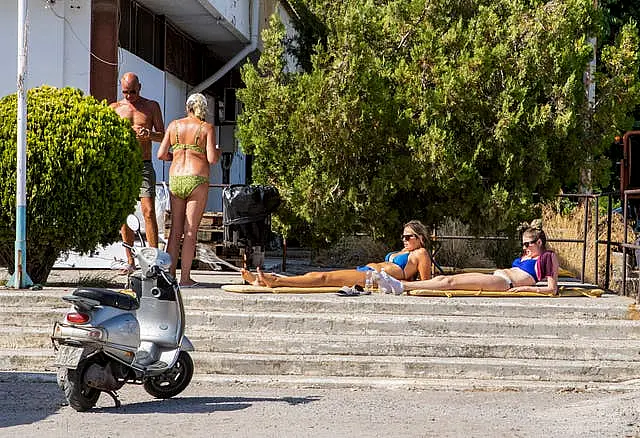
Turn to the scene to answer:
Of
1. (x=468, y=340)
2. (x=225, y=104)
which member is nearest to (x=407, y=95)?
(x=468, y=340)

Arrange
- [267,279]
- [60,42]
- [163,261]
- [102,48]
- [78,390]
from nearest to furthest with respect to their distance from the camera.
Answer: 1. [78,390]
2. [163,261]
3. [267,279]
4. [60,42]
5. [102,48]

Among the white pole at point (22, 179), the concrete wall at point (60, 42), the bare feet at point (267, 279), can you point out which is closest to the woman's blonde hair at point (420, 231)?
the bare feet at point (267, 279)

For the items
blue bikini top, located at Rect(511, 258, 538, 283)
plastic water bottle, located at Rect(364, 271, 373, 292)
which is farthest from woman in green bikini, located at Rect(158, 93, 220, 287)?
blue bikini top, located at Rect(511, 258, 538, 283)

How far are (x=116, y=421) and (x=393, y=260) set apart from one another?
4.59 meters

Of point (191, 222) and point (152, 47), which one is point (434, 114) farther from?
point (152, 47)

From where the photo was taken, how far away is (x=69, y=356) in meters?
7.39

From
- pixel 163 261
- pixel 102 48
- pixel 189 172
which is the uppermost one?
pixel 102 48

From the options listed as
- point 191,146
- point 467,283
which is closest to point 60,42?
point 191,146

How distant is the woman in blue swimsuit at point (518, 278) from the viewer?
1066 cm

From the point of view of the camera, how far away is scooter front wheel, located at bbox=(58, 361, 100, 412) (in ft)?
24.2

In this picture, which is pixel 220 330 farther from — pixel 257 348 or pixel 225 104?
pixel 225 104

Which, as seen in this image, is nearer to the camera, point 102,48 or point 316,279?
point 316,279

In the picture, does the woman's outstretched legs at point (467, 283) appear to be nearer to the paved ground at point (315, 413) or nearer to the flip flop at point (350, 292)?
the flip flop at point (350, 292)

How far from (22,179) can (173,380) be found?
3.05 meters
